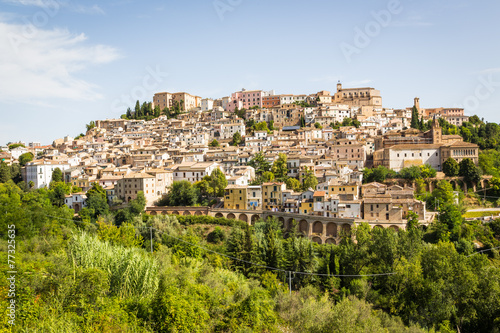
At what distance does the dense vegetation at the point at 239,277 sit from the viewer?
429 inches

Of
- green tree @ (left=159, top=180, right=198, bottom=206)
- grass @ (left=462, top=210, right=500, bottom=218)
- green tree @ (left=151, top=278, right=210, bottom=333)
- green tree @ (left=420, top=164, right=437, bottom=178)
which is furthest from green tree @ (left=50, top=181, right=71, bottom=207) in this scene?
grass @ (left=462, top=210, right=500, bottom=218)

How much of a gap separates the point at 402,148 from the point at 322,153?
9.21 meters

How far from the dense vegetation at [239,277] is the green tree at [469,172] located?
4442 millimetres

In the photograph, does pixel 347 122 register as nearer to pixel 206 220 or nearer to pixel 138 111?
pixel 206 220

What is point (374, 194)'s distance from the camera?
32719 mm

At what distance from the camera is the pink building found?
74062mm

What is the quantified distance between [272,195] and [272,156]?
36.5 ft

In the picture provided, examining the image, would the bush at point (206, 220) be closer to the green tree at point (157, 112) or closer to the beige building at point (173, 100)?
the green tree at point (157, 112)

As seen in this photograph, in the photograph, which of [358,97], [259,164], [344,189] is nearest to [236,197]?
[259,164]

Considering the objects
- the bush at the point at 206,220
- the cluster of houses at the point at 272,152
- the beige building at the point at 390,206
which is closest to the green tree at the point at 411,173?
the cluster of houses at the point at 272,152

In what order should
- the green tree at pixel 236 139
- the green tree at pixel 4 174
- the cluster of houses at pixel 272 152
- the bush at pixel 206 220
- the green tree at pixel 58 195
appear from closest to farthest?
the bush at pixel 206 220, the cluster of houses at pixel 272 152, the green tree at pixel 58 195, the green tree at pixel 4 174, the green tree at pixel 236 139

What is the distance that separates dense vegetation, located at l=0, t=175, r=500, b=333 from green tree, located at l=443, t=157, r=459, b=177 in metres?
4.91

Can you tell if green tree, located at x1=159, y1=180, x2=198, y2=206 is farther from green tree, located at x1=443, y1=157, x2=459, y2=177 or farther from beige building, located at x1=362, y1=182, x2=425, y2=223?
green tree, located at x1=443, y1=157, x2=459, y2=177

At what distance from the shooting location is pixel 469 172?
1452 inches
